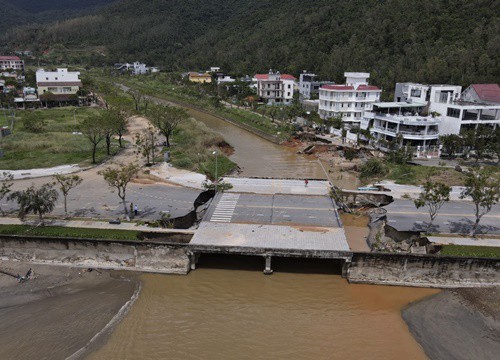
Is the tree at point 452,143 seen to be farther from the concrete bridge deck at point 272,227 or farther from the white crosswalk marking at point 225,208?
the white crosswalk marking at point 225,208

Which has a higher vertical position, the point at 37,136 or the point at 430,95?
the point at 430,95

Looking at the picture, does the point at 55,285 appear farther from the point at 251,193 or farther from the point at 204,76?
the point at 204,76

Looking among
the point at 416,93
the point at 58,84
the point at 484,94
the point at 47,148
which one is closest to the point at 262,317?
the point at 47,148

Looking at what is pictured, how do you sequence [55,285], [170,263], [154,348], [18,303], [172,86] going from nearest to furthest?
[154,348] → [18,303] → [55,285] → [170,263] → [172,86]

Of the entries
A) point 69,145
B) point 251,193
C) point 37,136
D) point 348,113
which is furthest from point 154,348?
point 348,113

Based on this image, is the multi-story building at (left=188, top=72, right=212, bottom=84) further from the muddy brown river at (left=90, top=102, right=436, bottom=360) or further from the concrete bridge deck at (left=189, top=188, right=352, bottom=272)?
the muddy brown river at (left=90, top=102, right=436, bottom=360)

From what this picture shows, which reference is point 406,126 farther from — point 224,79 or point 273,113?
point 224,79
